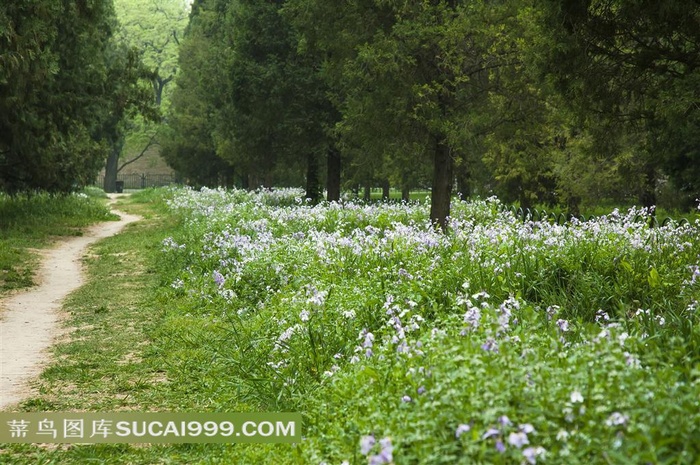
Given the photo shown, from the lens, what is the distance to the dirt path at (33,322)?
6.63 m

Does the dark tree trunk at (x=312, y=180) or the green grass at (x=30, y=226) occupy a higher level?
the dark tree trunk at (x=312, y=180)

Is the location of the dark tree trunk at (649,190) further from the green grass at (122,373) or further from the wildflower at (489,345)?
the wildflower at (489,345)

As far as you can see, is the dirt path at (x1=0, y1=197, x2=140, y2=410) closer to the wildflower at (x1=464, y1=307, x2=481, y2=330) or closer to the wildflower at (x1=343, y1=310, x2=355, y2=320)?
the wildflower at (x1=343, y1=310, x2=355, y2=320)

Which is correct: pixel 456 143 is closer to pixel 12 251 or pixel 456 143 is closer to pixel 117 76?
pixel 12 251

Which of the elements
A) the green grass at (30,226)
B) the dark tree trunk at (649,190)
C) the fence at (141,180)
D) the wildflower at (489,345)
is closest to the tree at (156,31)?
the fence at (141,180)

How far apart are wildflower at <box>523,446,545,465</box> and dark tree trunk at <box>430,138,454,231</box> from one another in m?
11.0

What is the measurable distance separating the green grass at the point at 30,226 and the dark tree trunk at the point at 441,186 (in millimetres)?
7755

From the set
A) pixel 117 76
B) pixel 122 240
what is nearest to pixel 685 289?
pixel 122 240

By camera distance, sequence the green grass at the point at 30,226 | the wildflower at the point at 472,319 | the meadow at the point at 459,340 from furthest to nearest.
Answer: the green grass at the point at 30,226
the wildflower at the point at 472,319
the meadow at the point at 459,340

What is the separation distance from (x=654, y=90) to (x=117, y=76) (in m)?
15.3

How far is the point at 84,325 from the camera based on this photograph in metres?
8.97

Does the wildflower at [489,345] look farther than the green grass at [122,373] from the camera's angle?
No

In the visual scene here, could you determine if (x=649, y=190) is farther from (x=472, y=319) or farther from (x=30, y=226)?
(x=30, y=226)

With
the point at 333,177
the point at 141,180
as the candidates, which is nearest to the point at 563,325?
the point at 333,177
